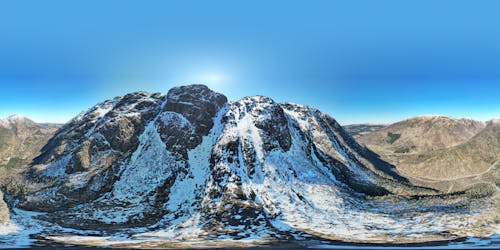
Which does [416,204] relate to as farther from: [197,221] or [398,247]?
[197,221]

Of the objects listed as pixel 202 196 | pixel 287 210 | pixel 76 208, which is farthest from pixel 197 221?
pixel 76 208

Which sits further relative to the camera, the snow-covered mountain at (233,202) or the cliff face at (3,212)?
the cliff face at (3,212)

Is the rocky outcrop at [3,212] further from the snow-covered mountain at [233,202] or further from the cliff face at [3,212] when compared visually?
the snow-covered mountain at [233,202]

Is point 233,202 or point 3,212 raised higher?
point 233,202

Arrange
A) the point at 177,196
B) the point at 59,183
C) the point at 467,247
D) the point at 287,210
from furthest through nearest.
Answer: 1. the point at 59,183
2. the point at 177,196
3. the point at 287,210
4. the point at 467,247

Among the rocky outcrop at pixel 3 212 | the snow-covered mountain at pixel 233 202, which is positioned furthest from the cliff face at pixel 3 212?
the snow-covered mountain at pixel 233 202

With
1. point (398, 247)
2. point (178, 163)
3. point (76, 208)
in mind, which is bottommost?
point (398, 247)

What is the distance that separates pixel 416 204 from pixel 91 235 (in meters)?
132

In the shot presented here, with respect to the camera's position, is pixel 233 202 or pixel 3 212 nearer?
pixel 3 212

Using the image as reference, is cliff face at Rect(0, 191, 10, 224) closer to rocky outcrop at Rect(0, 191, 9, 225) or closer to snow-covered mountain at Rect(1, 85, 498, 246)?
rocky outcrop at Rect(0, 191, 9, 225)

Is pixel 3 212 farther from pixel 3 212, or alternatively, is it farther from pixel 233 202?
pixel 233 202

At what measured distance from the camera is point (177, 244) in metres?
123

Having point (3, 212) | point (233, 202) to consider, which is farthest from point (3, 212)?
point (233, 202)

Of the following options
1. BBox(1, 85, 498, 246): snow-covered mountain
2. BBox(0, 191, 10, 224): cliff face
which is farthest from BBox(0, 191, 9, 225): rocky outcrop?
BBox(1, 85, 498, 246): snow-covered mountain
